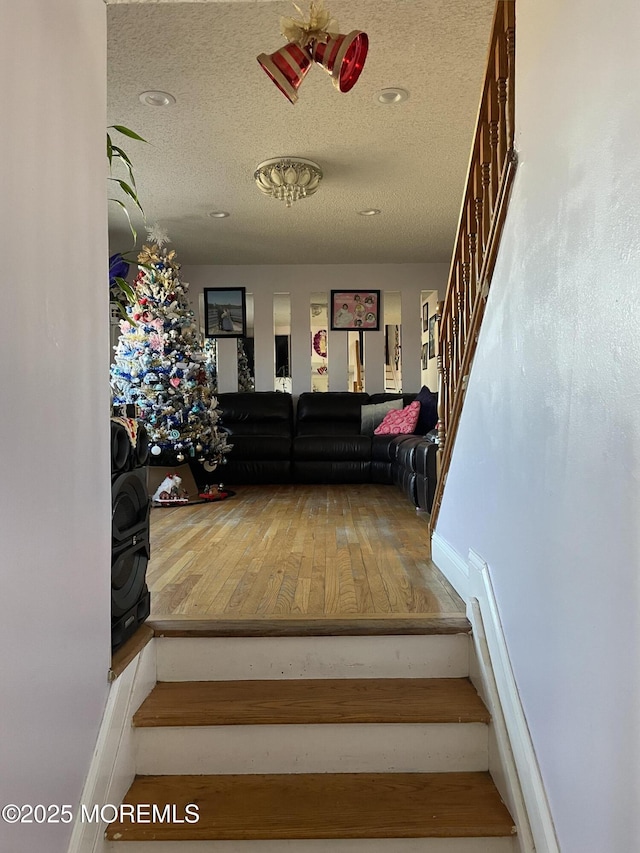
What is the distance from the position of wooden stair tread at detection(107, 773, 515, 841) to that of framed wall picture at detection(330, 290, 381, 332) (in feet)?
18.7

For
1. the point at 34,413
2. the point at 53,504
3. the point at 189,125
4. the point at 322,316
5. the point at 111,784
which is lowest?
the point at 111,784

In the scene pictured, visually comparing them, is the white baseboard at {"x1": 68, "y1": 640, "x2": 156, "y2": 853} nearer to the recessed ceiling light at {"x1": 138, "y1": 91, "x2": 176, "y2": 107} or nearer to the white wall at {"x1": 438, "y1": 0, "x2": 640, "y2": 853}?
the white wall at {"x1": 438, "y1": 0, "x2": 640, "y2": 853}

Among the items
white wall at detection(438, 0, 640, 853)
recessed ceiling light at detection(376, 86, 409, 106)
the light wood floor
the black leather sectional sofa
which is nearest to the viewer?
white wall at detection(438, 0, 640, 853)

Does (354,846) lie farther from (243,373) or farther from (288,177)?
(243,373)

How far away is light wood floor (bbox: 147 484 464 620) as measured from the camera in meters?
1.97

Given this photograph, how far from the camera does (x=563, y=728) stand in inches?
45.1

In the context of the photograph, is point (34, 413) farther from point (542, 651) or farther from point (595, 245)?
point (542, 651)

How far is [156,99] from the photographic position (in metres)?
3.17

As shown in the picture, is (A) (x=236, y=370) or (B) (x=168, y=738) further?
(A) (x=236, y=370)

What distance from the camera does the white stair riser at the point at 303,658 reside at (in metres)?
1.78

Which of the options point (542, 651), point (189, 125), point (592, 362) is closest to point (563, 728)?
point (542, 651)

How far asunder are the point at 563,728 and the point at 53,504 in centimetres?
114

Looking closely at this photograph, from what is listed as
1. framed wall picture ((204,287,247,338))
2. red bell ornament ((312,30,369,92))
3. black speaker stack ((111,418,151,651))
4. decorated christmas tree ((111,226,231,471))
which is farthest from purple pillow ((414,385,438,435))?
black speaker stack ((111,418,151,651))

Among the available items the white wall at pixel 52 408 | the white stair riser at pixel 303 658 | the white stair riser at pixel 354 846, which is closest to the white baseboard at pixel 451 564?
the white stair riser at pixel 303 658
